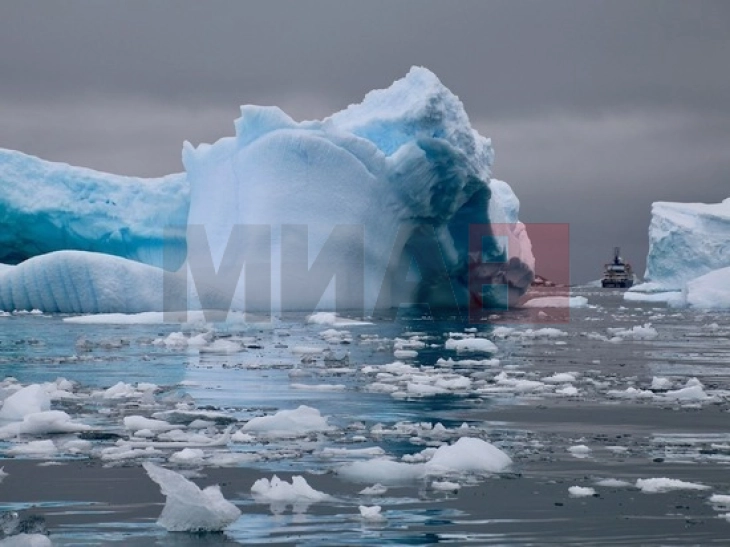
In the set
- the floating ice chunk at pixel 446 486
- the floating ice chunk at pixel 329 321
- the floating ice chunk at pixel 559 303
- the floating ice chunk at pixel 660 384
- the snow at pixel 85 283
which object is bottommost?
the floating ice chunk at pixel 446 486

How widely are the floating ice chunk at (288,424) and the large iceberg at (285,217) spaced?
12.6 metres

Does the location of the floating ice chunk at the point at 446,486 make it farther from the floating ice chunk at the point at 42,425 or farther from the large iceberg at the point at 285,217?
the large iceberg at the point at 285,217

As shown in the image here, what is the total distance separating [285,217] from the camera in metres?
21.9

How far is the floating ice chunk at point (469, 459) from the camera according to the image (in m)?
5.16

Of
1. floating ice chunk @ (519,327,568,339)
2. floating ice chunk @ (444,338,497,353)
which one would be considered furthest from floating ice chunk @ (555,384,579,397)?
floating ice chunk @ (519,327,568,339)

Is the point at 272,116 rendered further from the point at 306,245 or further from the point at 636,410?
the point at 636,410

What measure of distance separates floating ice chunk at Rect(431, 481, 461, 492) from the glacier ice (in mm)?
21842

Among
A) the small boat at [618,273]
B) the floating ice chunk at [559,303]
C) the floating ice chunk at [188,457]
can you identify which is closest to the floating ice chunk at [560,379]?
the floating ice chunk at [188,457]

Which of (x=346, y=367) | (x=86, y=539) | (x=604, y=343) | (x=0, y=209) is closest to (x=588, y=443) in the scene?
(x=86, y=539)

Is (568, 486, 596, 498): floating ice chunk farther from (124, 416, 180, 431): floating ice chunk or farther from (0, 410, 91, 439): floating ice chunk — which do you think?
(0, 410, 91, 439): floating ice chunk

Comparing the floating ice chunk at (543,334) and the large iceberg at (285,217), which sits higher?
the large iceberg at (285,217)

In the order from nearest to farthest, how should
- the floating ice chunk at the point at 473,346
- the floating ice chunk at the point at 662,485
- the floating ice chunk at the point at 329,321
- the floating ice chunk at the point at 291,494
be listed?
the floating ice chunk at the point at 291,494
the floating ice chunk at the point at 662,485
the floating ice chunk at the point at 473,346
the floating ice chunk at the point at 329,321

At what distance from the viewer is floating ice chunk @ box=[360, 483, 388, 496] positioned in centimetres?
463

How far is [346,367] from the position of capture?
424 inches
